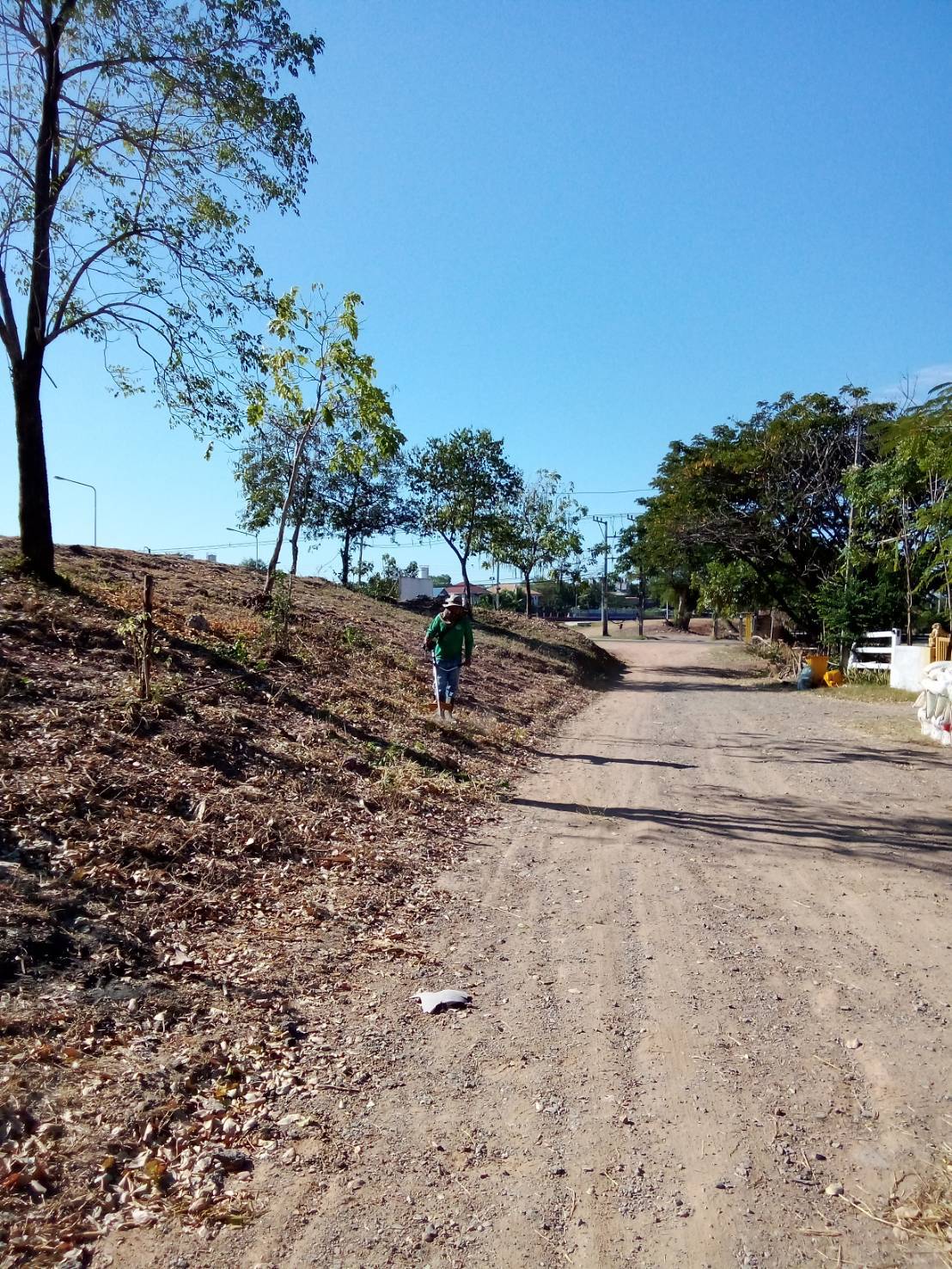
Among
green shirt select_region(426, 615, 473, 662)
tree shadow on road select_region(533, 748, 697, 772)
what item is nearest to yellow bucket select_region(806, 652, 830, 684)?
tree shadow on road select_region(533, 748, 697, 772)

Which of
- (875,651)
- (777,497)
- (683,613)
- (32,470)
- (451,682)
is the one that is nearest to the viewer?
(32,470)

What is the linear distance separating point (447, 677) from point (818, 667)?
15568 millimetres

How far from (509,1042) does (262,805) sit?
351cm

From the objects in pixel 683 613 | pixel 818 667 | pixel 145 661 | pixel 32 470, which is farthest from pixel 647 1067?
pixel 683 613

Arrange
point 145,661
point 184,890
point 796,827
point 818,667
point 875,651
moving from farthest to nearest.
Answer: point 818,667 < point 875,651 < point 145,661 < point 796,827 < point 184,890

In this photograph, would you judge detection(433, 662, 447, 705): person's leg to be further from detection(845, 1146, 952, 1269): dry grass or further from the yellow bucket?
the yellow bucket

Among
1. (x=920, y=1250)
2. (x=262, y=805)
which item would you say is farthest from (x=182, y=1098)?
(x=262, y=805)

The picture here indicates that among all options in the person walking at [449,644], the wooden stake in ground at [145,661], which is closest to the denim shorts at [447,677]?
the person walking at [449,644]

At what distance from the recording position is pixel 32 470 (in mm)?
10414

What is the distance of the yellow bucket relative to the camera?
23.9 m

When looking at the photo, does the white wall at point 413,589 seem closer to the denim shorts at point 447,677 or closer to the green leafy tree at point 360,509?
the green leafy tree at point 360,509

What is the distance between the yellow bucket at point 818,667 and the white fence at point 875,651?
0.59 metres

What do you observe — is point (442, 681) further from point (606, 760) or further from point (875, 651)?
point (875, 651)

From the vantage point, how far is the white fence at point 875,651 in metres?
22.2
